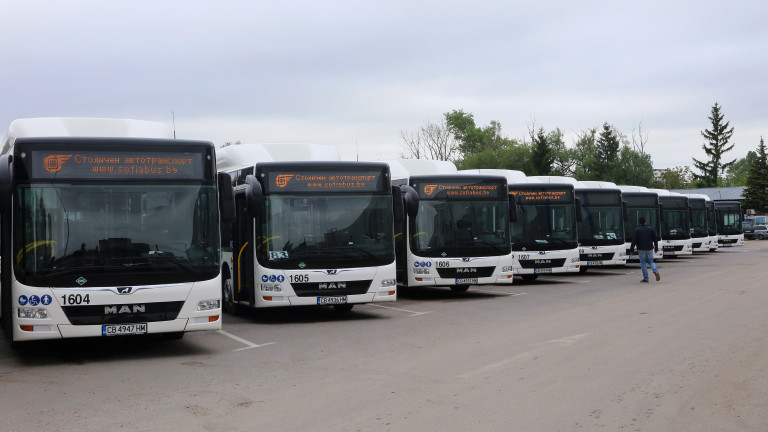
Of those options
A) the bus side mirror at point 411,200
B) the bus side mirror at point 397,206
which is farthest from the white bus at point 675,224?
the bus side mirror at point 397,206

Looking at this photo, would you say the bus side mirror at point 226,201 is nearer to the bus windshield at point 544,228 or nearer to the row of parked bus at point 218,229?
the row of parked bus at point 218,229

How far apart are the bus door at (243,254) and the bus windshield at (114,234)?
3114mm

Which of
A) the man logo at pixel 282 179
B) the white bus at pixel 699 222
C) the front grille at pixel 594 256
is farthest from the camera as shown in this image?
the white bus at pixel 699 222

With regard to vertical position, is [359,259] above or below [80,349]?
above

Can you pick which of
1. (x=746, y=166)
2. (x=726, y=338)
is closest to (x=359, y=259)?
(x=726, y=338)

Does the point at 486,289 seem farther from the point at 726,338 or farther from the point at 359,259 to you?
the point at 726,338

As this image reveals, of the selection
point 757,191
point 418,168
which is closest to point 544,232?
point 418,168

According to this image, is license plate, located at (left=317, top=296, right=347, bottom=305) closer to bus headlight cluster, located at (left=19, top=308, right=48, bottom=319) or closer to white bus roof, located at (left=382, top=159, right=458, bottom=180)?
bus headlight cluster, located at (left=19, top=308, right=48, bottom=319)

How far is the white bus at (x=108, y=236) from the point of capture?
10.1 metres

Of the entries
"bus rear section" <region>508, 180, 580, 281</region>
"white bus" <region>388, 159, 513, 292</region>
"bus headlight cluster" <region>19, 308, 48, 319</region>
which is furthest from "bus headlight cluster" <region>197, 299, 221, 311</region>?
"bus rear section" <region>508, 180, 580, 281</region>

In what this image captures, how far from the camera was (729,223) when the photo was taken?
53.8 m

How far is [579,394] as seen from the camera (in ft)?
25.4

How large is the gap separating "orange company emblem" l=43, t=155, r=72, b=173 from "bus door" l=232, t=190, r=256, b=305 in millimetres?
4110

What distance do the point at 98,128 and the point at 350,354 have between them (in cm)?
522
